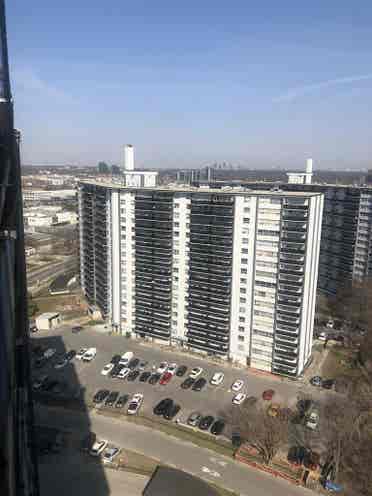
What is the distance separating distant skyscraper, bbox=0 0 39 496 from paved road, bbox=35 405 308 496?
1502 cm

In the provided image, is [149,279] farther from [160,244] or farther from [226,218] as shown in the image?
[226,218]

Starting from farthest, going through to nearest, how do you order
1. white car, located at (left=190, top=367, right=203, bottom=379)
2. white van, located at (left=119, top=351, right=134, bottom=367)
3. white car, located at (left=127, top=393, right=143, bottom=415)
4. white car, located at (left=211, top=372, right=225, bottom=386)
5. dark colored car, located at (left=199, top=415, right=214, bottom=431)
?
white van, located at (left=119, top=351, right=134, bottom=367), white car, located at (left=190, top=367, right=203, bottom=379), white car, located at (left=211, top=372, right=225, bottom=386), white car, located at (left=127, top=393, right=143, bottom=415), dark colored car, located at (left=199, top=415, right=214, bottom=431)

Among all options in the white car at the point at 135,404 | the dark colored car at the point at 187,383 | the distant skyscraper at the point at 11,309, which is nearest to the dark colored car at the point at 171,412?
the white car at the point at 135,404

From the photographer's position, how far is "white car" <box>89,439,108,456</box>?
64.8 feet

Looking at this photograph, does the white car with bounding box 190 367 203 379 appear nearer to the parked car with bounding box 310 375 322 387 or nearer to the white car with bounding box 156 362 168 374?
the white car with bounding box 156 362 168 374

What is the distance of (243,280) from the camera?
28688mm

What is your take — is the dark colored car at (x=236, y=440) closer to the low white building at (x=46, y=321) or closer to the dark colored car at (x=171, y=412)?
the dark colored car at (x=171, y=412)

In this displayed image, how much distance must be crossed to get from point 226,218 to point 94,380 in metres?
14.2

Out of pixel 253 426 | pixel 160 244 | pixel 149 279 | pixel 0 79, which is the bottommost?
pixel 253 426

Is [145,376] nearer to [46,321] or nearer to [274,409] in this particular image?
[274,409]

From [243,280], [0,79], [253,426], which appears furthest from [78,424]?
[0,79]

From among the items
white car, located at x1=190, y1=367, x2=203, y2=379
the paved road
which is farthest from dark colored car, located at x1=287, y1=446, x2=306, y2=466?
white car, located at x1=190, y1=367, x2=203, y2=379

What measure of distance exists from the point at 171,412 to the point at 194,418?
1402mm

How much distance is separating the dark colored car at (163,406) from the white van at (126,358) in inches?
217
